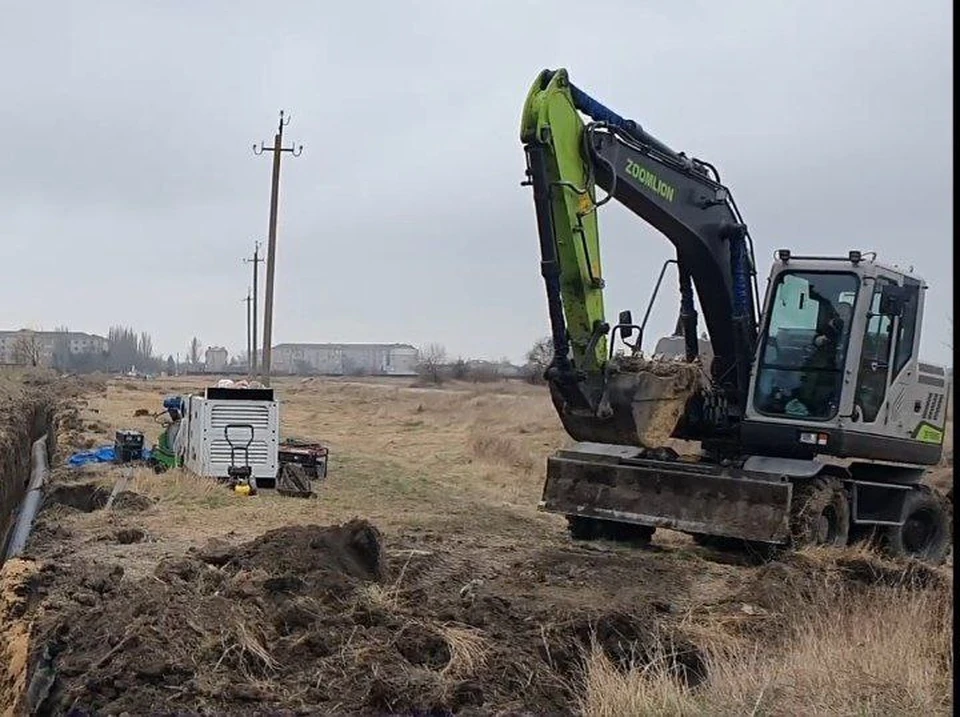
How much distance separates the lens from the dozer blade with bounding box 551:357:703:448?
32.7 feet

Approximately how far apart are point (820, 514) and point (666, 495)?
1.40 metres

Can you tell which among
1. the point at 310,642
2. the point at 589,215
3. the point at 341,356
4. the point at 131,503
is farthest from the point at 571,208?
the point at 341,356

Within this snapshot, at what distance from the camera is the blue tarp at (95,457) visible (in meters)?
17.9

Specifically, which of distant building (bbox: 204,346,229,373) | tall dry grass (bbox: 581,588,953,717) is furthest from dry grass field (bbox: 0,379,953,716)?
distant building (bbox: 204,346,229,373)

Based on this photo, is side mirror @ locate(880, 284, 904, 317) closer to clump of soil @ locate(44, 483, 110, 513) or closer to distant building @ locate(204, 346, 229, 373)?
clump of soil @ locate(44, 483, 110, 513)

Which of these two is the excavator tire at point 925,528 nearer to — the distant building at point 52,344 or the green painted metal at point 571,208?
the green painted metal at point 571,208

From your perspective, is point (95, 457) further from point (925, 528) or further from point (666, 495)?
point (925, 528)

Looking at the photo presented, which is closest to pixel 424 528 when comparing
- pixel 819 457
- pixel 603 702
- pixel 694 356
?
pixel 694 356

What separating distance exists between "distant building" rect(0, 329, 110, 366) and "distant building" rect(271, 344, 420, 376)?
84.3ft

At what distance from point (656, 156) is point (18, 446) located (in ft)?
58.5

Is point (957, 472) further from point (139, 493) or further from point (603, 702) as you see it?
point (139, 493)

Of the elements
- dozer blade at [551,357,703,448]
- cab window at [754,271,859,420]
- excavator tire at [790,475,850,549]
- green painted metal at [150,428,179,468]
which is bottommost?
green painted metal at [150,428,179,468]

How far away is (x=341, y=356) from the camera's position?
171 metres

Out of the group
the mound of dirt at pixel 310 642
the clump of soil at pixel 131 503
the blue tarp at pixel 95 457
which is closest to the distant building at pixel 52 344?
the blue tarp at pixel 95 457
